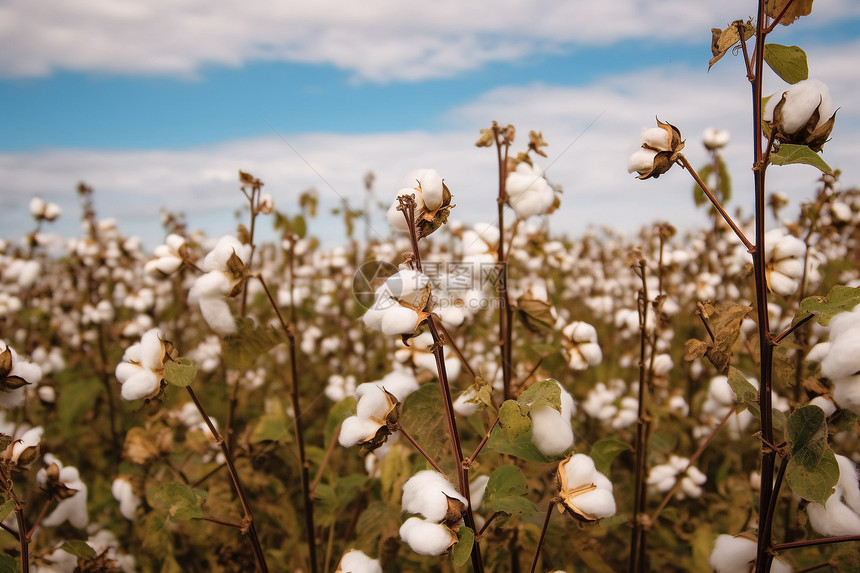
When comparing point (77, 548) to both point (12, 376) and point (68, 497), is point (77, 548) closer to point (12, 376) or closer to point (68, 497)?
point (68, 497)

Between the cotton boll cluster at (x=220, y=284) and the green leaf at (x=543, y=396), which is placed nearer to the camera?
the green leaf at (x=543, y=396)

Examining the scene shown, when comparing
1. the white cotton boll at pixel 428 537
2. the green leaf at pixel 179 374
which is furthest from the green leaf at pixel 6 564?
the white cotton boll at pixel 428 537

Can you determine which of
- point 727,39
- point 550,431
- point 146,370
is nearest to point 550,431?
point 550,431

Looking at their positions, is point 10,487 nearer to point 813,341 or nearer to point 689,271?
point 813,341

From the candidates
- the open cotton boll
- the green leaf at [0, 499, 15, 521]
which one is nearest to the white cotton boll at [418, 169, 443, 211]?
the open cotton boll

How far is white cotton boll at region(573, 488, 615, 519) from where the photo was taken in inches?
37.2

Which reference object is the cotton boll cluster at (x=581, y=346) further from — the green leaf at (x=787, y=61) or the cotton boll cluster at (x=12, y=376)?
the cotton boll cluster at (x=12, y=376)

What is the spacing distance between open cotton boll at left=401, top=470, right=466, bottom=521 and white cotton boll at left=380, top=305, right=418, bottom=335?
278 millimetres

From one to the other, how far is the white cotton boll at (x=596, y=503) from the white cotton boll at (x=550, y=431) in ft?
0.34

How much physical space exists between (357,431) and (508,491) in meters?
0.33

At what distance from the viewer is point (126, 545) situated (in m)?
2.36

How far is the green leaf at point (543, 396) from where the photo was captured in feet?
3.17

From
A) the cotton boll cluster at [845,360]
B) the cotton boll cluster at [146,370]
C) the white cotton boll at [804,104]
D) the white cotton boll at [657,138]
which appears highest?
the white cotton boll at [804,104]

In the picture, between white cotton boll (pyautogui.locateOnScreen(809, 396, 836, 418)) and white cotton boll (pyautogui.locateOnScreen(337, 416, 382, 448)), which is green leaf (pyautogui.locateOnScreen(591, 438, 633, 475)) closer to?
white cotton boll (pyautogui.locateOnScreen(809, 396, 836, 418))
